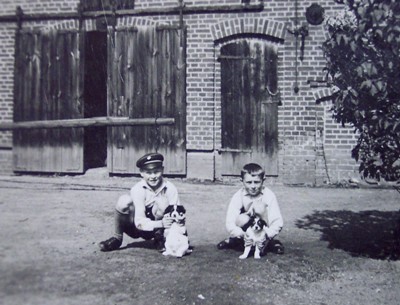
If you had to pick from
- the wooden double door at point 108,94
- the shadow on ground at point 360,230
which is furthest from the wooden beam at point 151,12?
the shadow on ground at point 360,230

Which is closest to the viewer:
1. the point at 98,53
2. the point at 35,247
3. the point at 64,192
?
the point at 35,247

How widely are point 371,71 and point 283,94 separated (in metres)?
5.22

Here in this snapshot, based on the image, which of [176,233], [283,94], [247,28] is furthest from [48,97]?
[176,233]

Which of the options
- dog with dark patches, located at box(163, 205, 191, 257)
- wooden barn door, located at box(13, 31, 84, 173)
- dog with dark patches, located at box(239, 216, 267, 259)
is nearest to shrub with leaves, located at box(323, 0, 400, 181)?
dog with dark patches, located at box(239, 216, 267, 259)

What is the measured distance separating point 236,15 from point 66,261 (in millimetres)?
6327

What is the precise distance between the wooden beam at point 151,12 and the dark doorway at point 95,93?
52 cm

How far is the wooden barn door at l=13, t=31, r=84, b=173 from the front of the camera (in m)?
9.63

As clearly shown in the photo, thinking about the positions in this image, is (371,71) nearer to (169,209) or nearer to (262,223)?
(262,223)

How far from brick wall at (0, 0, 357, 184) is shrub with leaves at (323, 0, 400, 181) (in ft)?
14.7

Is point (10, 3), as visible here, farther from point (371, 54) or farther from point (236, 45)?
point (371, 54)

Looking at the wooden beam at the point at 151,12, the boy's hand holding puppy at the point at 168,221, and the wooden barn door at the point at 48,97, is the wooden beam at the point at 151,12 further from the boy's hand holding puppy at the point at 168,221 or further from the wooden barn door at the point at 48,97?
the boy's hand holding puppy at the point at 168,221

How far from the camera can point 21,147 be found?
9836 millimetres

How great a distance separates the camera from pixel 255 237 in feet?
14.7

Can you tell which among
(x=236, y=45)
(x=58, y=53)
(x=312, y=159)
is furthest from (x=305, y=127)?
(x=58, y=53)
